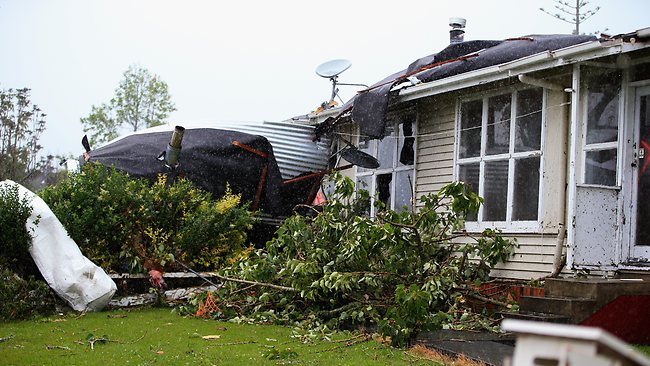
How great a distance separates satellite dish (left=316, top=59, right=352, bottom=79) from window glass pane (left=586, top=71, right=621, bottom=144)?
7.85 meters

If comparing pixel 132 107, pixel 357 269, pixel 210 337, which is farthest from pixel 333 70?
pixel 132 107

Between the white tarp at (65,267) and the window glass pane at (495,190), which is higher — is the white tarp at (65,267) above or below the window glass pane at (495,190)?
below

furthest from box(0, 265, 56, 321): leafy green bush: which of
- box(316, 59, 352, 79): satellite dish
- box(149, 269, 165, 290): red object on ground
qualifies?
box(316, 59, 352, 79): satellite dish

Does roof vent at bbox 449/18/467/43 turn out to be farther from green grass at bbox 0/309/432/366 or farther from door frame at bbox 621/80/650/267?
green grass at bbox 0/309/432/366

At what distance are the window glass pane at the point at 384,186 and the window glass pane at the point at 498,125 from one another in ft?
9.13

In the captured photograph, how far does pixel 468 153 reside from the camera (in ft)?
35.0

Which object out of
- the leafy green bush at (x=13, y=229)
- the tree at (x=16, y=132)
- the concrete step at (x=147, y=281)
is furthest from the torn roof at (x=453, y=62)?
the tree at (x=16, y=132)

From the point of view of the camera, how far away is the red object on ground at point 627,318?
729 centimetres

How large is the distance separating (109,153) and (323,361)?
27.9 ft

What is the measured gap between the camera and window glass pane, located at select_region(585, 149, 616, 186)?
27.7 ft

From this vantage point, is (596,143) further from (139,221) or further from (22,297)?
(22,297)

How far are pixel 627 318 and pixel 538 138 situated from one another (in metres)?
2.85

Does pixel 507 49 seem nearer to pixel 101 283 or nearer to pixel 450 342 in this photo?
pixel 450 342

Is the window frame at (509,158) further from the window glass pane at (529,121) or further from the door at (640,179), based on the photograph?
the door at (640,179)
